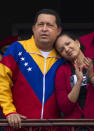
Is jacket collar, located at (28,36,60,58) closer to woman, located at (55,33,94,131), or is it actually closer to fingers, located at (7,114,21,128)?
woman, located at (55,33,94,131)

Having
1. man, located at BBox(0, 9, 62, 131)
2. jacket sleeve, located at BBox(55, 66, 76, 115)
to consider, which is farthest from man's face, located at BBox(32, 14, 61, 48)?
jacket sleeve, located at BBox(55, 66, 76, 115)

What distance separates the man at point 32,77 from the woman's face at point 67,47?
10 cm

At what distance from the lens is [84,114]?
3.98 metres

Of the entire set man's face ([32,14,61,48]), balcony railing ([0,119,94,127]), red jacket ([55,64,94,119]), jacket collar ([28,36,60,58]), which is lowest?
balcony railing ([0,119,94,127])

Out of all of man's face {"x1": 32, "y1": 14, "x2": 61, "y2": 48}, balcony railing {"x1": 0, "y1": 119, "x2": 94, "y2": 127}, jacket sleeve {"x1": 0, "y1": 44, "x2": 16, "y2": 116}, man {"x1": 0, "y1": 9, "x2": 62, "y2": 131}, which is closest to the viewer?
balcony railing {"x1": 0, "y1": 119, "x2": 94, "y2": 127}

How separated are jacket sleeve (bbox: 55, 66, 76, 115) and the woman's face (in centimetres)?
14

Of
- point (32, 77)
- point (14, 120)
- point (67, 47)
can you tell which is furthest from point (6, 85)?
point (67, 47)

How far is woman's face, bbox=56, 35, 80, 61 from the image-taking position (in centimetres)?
412

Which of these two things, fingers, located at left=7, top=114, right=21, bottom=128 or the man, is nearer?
fingers, located at left=7, top=114, right=21, bottom=128

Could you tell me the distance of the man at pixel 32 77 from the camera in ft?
13.2

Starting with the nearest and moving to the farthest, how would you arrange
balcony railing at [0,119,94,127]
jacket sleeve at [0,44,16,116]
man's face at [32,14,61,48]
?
balcony railing at [0,119,94,127] < jacket sleeve at [0,44,16,116] < man's face at [32,14,61,48]

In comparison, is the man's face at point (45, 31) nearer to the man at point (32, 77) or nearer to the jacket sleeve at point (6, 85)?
the man at point (32, 77)

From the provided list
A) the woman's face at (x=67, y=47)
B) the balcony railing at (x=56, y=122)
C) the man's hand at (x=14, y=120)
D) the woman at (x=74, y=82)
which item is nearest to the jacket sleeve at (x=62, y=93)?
the woman at (x=74, y=82)

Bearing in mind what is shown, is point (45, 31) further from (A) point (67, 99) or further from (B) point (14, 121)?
(B) point (14, 121)
